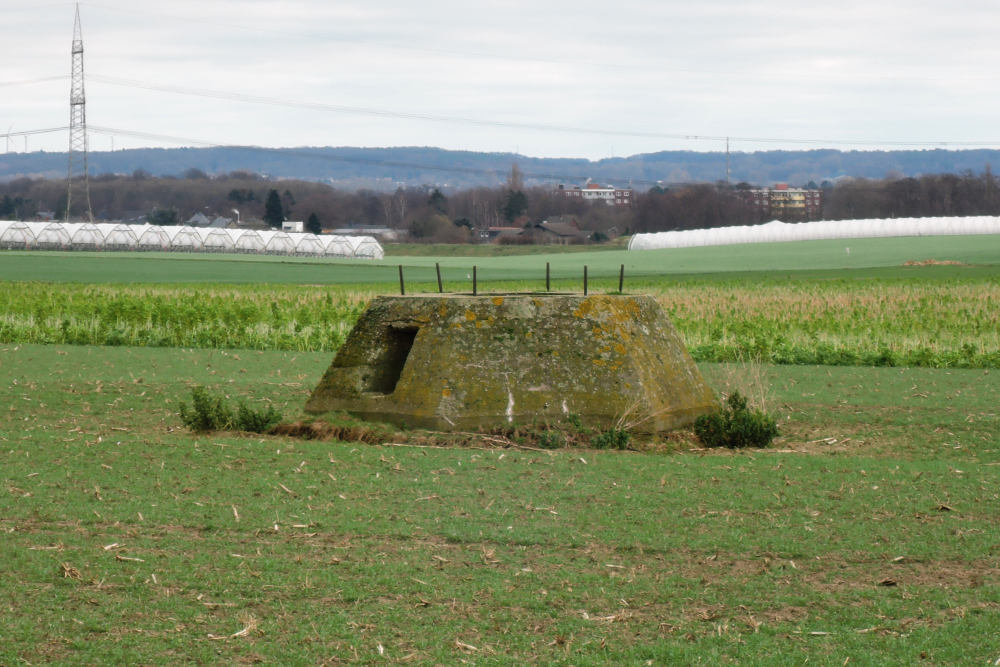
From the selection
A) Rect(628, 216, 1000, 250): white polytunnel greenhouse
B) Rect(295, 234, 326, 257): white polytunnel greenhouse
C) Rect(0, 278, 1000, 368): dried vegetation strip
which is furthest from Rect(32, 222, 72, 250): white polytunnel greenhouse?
Rect(0, 278, 1000, 368): dried vegetation strip

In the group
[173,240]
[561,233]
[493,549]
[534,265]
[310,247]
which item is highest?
[561,233]

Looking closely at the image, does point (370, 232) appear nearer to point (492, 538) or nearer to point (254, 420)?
point (254, 420)

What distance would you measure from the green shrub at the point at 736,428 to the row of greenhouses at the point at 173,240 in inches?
3464

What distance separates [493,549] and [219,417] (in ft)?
16.2

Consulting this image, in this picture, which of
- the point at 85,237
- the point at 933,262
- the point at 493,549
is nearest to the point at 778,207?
the point at 85,237

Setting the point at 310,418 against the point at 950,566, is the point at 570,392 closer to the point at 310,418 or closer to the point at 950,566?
the point at 310,418

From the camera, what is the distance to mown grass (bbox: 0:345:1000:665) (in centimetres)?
552

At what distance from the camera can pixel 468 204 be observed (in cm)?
17200

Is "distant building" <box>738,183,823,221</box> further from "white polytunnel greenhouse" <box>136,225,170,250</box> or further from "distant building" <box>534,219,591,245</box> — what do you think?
"white polytunnel greenhouse" <box>136,225,170,250</box>

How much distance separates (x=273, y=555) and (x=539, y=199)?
170548mm

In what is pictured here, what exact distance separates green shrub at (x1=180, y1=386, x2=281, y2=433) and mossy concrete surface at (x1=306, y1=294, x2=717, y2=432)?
596 mm

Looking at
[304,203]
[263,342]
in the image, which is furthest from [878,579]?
[304,203]

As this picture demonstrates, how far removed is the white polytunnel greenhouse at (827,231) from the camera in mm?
90438

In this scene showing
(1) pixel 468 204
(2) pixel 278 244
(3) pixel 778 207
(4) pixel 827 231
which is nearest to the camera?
(4) pixel 827 231
